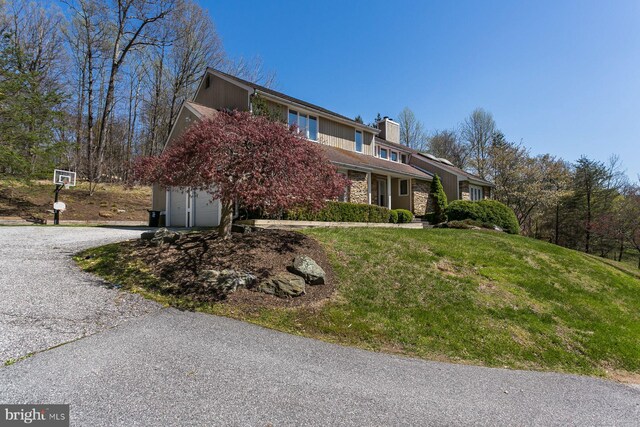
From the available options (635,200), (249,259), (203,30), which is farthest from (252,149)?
(635,200)

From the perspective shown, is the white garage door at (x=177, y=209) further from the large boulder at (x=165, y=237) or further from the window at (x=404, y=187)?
the window at (x=404, y=187)

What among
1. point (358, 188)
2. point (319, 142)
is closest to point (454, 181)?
point (358, 188)

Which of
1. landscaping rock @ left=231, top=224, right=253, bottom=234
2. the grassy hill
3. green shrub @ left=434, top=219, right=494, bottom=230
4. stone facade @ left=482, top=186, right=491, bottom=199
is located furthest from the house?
stone facade @ left=482, top=186, right=491, bottom=199

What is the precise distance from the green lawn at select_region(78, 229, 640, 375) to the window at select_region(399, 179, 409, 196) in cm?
1159

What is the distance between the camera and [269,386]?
10.6ft

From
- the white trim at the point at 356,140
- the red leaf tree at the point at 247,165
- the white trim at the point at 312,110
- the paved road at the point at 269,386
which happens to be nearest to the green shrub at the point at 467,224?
the white trim at the point at 356,140

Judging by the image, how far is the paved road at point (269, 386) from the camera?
278cm

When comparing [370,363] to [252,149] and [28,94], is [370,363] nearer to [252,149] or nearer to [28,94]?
[252,149]

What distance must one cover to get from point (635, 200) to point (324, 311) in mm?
32045

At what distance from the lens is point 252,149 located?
6340 mm

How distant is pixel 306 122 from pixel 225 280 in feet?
43.0

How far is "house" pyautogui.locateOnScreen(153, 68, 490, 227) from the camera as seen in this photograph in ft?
46.8

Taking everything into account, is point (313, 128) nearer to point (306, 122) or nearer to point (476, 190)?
point (306, 122)

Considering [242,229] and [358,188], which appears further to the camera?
[358,188]
